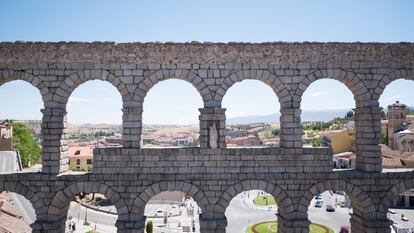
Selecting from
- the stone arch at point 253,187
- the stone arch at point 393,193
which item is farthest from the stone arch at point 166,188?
the stone arch at point 393,193

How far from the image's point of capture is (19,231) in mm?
16984

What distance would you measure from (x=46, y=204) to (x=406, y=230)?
25.6 metres

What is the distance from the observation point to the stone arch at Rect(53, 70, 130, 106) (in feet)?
48.3

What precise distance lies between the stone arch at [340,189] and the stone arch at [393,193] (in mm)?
441

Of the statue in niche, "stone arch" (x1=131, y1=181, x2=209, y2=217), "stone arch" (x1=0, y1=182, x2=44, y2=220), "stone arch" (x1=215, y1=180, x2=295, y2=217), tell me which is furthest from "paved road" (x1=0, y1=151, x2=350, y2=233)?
the statue in niche

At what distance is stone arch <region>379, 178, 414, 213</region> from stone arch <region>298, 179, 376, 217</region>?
0.44m

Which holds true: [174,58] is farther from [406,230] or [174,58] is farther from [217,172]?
[406,230]

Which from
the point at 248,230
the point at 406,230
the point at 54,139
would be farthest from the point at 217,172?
the point at 406,230

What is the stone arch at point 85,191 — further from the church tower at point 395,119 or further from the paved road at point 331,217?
the church tower at point 395,119

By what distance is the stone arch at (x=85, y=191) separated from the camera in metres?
14.4

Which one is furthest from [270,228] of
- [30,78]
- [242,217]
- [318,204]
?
[30,78]

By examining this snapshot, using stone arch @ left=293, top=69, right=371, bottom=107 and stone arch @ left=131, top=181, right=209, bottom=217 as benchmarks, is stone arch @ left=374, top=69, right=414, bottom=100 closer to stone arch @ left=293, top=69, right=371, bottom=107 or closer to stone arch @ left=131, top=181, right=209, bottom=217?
stone arch @ left=293, top=69, right=371, bottom=107

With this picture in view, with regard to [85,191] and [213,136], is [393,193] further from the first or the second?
[85,191]

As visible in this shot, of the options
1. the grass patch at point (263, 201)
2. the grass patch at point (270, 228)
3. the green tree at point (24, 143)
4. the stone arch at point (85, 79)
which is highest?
the stone arch at point (85, 79)
